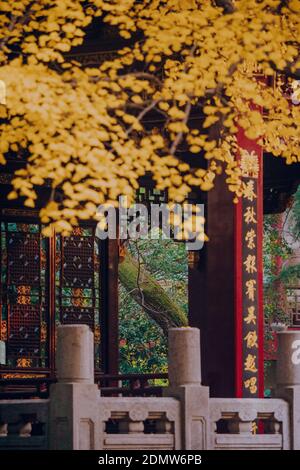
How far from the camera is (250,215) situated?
16.3m

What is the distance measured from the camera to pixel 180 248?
31297 millimetres

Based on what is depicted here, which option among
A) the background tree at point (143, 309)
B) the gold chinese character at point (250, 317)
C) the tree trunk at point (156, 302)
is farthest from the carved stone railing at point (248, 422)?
the background tree at point (143, 309)

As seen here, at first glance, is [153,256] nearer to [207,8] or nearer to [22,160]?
[22,160]

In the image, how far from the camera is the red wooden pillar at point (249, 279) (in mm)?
16047

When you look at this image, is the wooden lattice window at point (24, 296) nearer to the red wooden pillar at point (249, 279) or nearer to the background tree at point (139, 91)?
the background tree at point (139, 91)

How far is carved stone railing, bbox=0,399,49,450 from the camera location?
13180 millimetres

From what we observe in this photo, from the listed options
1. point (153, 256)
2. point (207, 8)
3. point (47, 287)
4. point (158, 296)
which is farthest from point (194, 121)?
point (153, 256)

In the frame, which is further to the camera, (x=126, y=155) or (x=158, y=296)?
(x=158, y=296)

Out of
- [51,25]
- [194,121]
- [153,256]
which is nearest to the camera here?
[51,25]

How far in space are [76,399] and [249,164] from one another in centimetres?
465

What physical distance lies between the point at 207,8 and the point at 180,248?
16687 millimetres

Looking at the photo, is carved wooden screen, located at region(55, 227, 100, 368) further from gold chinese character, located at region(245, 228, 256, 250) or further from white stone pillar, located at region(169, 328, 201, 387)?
white stone pillar, located at region(169, 328, 201, 387)

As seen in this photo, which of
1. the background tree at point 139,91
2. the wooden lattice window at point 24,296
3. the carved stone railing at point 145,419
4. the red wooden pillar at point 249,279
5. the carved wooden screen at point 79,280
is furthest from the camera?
the carved wooden screen at point 79,280

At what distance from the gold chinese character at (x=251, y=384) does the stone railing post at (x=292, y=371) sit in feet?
5.81
